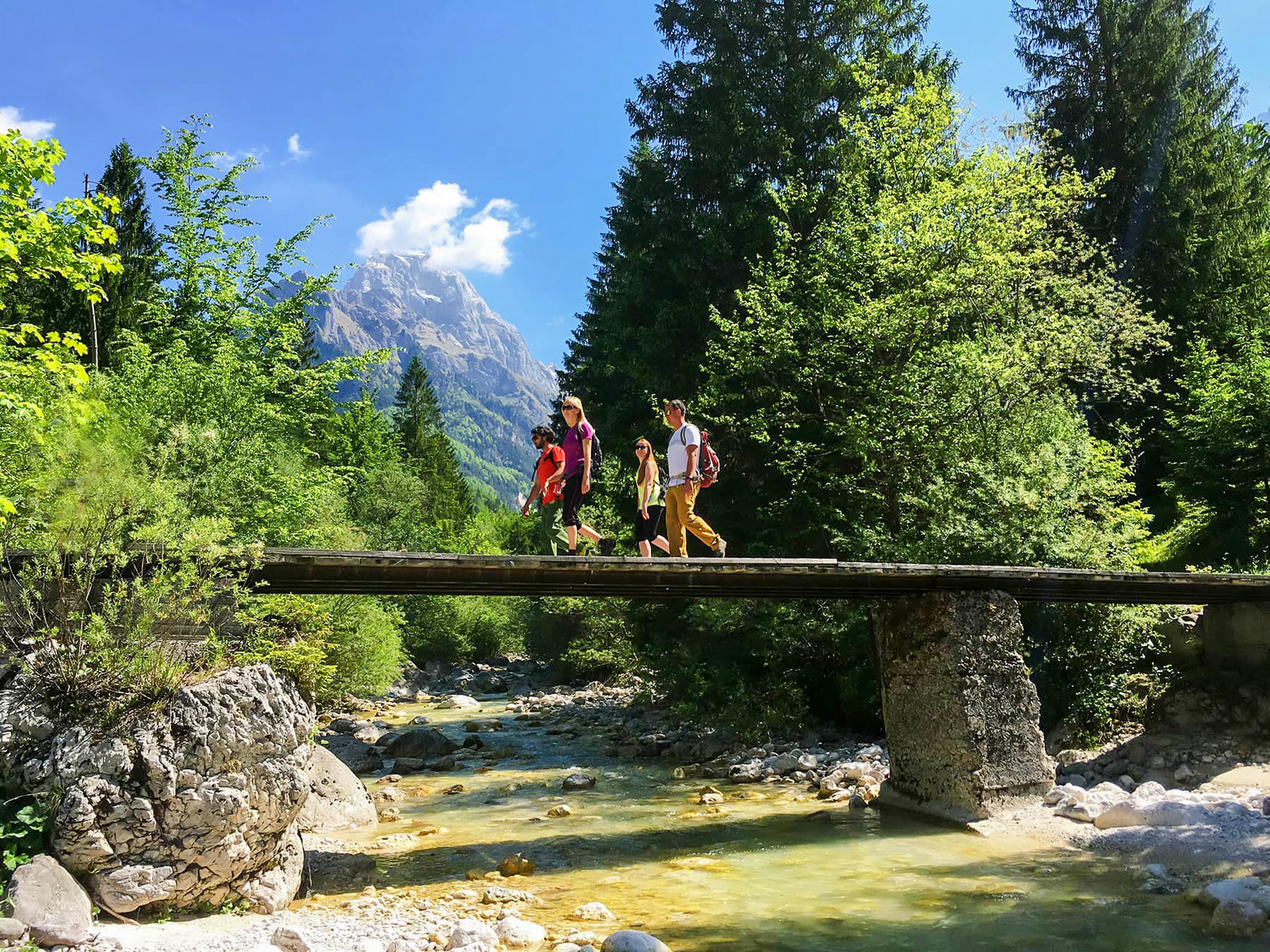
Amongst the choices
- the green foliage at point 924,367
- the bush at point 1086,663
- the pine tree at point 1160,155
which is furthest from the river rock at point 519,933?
the pine tree at point 1160,155

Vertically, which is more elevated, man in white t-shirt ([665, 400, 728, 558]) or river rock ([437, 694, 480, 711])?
man in white t-shirt ([665, 400, 728, 558])

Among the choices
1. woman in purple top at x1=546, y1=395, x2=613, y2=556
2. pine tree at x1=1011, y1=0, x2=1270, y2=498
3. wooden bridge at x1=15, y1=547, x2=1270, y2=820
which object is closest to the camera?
wooden bridge at x1=15, y1=547, x2=1270, y2=820

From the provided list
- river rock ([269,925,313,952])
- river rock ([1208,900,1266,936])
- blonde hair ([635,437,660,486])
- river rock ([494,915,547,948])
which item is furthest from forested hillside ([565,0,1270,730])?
river rock ([269,925,313,952])

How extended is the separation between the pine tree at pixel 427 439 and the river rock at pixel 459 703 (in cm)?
2774

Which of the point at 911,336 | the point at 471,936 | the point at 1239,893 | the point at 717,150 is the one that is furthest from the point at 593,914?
the point at 717,150

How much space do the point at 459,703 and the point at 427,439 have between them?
119 feet

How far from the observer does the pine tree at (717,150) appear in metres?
23.2

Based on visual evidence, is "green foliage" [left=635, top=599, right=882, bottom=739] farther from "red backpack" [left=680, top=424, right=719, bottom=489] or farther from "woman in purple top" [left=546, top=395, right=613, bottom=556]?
"woman in purple top" [left=546, top=395, right=613, bottom=556]

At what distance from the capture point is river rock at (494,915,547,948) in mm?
7723

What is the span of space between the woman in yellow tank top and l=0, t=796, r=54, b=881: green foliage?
658cm

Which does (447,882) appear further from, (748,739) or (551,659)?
(551,659)

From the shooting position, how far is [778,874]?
9891mm

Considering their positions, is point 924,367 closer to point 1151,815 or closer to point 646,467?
point 646,467

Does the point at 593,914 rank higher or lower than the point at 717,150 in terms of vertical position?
lower
